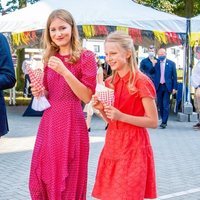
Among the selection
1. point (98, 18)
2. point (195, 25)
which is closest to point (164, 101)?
point (195, 25)

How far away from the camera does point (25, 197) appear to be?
537 cm

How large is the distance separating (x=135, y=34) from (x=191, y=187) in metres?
7.44

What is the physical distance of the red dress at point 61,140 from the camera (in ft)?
11.2

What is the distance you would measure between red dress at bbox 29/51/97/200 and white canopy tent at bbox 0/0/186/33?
9.35 m

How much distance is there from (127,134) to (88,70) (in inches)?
20.2

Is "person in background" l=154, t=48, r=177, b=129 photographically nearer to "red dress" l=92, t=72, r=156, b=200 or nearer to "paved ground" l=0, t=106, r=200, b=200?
"paved ground" l=0, t=106, r=200, b=200

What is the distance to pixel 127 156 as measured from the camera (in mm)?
3322

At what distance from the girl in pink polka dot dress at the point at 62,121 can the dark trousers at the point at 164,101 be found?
8.41 metres

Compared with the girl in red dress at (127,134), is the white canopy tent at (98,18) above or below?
above

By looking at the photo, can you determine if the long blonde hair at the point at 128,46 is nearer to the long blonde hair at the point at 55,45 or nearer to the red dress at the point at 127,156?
the red dress at the point at 127,156

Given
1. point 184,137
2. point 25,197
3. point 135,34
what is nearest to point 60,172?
point 25,197

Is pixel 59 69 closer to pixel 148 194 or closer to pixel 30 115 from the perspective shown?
pixel 148 194

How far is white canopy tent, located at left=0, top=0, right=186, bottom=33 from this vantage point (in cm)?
1271

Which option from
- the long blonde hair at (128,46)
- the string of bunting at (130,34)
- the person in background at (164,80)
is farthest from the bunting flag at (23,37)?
the long blonde hair at (128,46)
